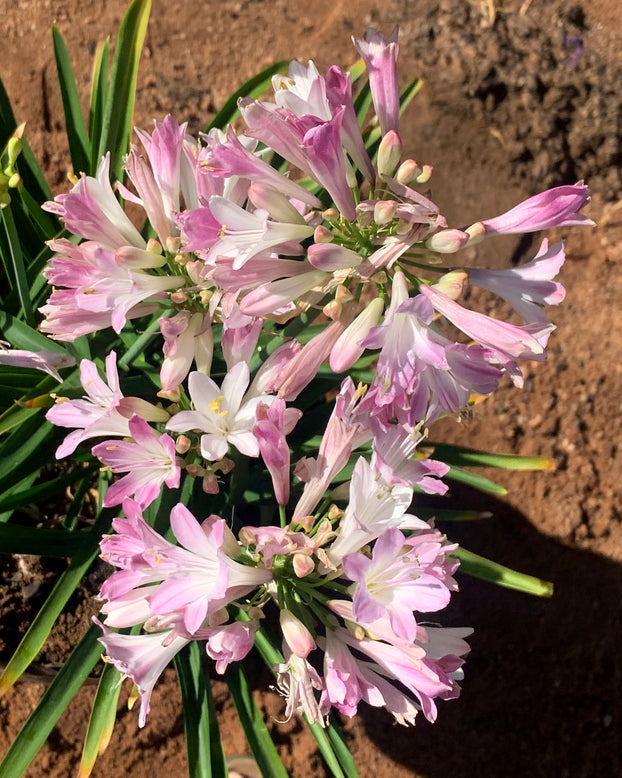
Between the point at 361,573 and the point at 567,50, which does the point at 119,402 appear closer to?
the point at 361,573

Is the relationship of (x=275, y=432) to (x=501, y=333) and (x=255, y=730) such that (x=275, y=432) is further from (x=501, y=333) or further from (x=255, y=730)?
(x=255, y=730)

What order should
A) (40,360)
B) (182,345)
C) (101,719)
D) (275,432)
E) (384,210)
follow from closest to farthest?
(384,210) → (275,432) → (182,345) → (40,360) → (101,719)

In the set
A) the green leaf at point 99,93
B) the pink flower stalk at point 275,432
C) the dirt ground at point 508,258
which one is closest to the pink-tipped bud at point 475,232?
the pink flower stalk at point 275,432

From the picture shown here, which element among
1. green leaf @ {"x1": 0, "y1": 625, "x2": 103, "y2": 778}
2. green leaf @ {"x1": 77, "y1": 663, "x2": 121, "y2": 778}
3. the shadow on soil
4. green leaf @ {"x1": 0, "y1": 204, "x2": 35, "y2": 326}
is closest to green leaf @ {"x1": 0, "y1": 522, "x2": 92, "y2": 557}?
green leaf @ {"x1": 0, "y1": 625, "x2": 103, "y2": 778}

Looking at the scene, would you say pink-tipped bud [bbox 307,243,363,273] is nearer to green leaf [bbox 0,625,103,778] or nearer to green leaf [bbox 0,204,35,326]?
green leaf [bbox 0,204,35,326]

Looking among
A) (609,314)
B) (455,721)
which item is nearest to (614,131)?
(609,314)

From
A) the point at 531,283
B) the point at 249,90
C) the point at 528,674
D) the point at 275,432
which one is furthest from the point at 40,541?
the point at 528,674

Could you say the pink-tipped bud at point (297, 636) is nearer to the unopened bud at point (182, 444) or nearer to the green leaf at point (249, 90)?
the unopened bud at point (182, 444)
